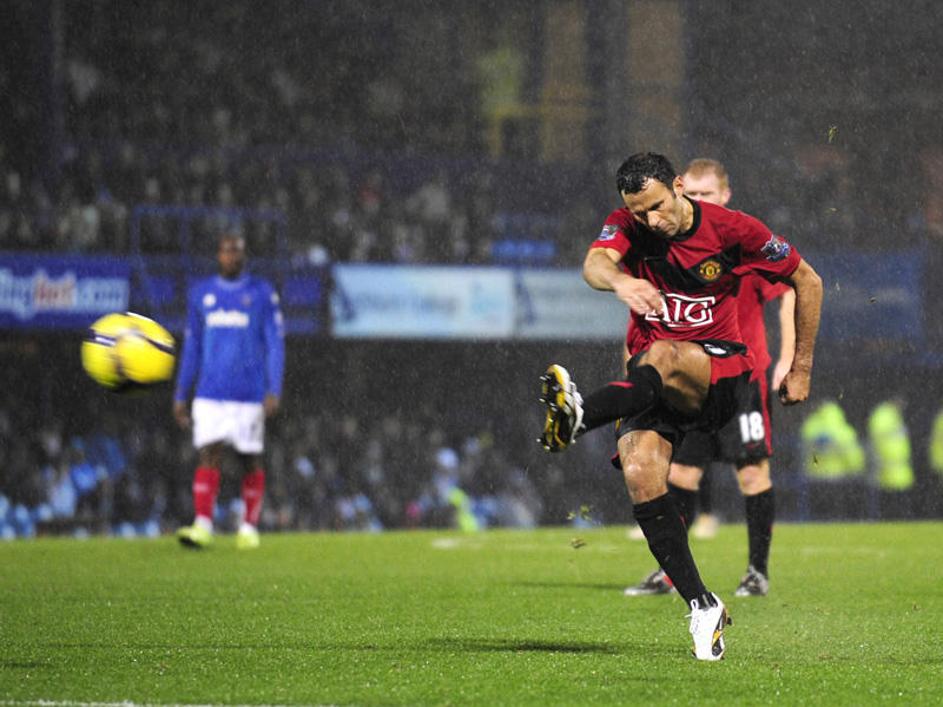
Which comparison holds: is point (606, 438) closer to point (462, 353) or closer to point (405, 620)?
point (462, 353)

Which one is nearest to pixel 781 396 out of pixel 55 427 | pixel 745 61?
pixel 55 427

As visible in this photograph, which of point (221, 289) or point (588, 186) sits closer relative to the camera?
point (221, 289)

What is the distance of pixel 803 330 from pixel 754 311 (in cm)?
189

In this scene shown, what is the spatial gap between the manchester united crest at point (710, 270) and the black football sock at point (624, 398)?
392 millimetres

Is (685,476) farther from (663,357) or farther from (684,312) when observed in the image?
(663,357)

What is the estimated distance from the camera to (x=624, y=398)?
5.20 metres

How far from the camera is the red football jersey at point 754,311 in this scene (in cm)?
743

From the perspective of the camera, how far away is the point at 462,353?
2358 cm

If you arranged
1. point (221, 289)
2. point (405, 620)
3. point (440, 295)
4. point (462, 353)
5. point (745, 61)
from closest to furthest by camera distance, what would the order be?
point (405, 620)
point (221, 289)
point (440, 295)
point (462, 353)
point (745, 61)

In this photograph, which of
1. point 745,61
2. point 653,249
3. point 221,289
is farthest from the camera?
point 745,61

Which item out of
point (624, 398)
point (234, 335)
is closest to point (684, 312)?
point (624, 398)

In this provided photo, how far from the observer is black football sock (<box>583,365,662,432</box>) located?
5.08 meters

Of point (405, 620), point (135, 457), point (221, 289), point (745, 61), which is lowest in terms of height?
point (135, 457)

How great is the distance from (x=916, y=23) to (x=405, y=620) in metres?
25.3
